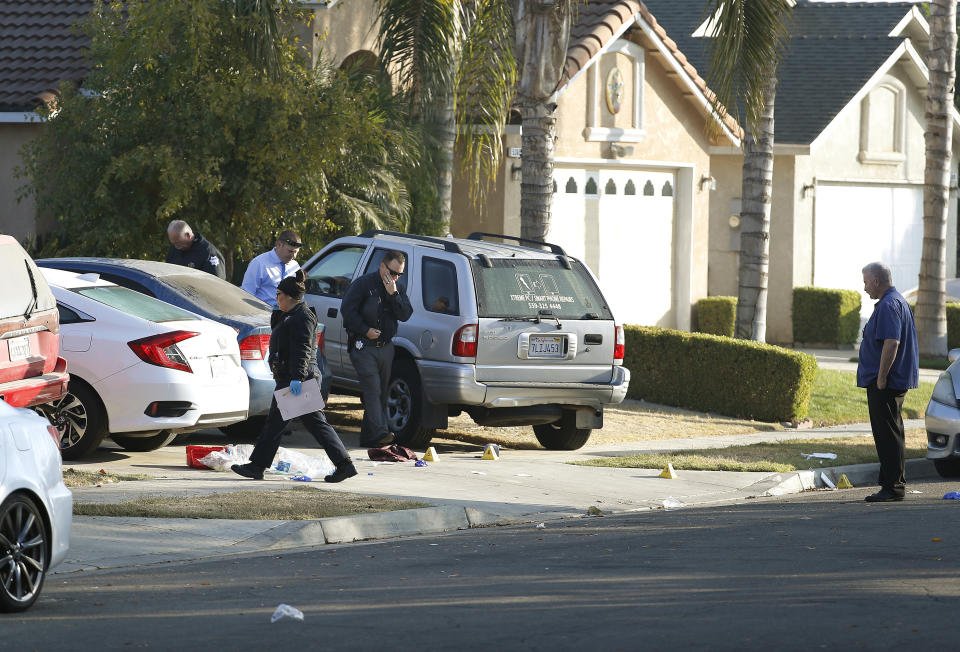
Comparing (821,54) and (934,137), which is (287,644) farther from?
(821,54)

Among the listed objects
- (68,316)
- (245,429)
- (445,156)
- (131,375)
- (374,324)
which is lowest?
(245,429)

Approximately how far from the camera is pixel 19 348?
962 cm

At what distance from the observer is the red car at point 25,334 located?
9516 mm

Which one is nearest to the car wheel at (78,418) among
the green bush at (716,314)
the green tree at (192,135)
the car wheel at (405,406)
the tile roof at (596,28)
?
the car wheel at (405,406)

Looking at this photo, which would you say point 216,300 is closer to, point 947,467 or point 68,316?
point 68,316

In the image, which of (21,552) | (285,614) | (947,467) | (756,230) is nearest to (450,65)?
(756,230)

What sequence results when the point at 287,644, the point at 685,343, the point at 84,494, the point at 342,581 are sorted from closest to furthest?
the point at 287,644 < the point at 342,581 < the point at 84,494 < the point at 685,343

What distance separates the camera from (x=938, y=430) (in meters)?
13.3

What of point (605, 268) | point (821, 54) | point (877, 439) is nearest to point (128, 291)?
point (877, 439)

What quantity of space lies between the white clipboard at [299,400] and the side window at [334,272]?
11.4 feet

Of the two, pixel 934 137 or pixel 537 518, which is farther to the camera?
pixel 934 137

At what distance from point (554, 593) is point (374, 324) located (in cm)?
580

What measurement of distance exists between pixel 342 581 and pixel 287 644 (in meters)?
1.59

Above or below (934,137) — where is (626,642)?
below
